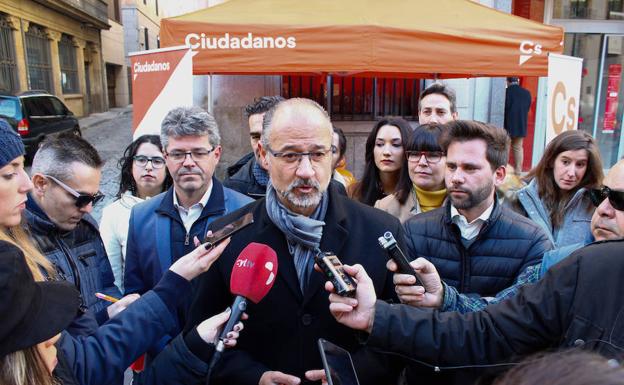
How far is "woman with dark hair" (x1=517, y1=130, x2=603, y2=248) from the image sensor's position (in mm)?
3029

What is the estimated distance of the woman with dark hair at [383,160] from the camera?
10.5ft

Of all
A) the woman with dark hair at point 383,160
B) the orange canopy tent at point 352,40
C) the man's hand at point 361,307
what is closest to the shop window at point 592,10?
the orange canopy tent at point 352,40

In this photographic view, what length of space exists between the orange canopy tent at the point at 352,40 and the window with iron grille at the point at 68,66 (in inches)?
854

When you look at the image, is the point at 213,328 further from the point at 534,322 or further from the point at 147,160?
the point at 147,160

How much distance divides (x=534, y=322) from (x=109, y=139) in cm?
1766

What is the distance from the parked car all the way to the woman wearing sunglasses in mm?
9770

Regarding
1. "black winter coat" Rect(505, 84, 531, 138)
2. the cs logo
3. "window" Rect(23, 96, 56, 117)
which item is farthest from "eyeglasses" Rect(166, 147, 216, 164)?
"window" Rect(23, 96, 56, 117)

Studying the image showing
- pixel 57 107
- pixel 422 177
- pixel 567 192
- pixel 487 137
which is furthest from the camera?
pixel 57 107

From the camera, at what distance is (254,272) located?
1605mm

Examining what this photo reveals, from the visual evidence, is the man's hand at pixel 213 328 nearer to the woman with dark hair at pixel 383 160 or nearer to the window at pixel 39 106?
the woman with dark hair at pixel 383 160

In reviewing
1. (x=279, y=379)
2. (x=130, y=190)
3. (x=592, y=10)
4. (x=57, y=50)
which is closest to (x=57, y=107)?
(x=57, y=50)

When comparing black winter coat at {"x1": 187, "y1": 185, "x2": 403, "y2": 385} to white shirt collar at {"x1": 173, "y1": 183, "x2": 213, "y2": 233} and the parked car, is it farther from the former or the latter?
the parked car

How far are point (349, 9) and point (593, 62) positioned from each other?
22.8 ft

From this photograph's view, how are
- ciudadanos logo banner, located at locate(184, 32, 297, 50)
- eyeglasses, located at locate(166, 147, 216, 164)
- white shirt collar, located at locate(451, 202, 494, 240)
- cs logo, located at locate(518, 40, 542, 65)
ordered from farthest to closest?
cs logo, located at locate(518, 40, 542, 65) < ciudadanos logo banner, located at locate(184, 32, 297, 50) < eyeglasses, located at locate(166, 147, 216, 164) < white shirt collar, located at locate(451, 202, 494, 240)
